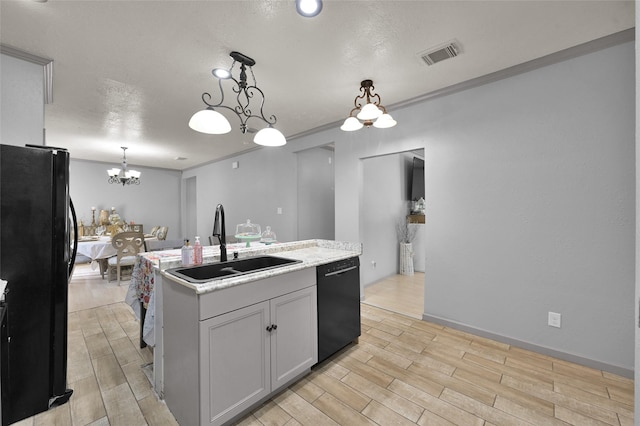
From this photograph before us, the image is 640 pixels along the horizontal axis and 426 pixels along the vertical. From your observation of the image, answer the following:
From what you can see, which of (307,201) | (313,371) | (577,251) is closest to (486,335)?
(577,251)

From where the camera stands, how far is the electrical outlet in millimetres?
2227

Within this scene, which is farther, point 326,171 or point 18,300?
point 326,171

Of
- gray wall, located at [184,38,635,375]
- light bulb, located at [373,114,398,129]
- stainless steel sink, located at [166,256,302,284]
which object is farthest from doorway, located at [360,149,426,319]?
stainless steel sink, located at [166,256,302,284]

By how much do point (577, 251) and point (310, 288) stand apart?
2.22m

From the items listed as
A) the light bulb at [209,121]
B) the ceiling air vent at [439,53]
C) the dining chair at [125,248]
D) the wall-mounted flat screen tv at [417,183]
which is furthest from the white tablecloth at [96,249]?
the wall-mounted flat screen tv at [417,183]

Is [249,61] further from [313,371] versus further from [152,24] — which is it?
[313,371]

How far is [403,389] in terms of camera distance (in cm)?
185

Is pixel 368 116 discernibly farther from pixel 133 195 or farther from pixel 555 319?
pixel 133 195

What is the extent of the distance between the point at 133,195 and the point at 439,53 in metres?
8.27

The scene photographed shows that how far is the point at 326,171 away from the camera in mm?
5512

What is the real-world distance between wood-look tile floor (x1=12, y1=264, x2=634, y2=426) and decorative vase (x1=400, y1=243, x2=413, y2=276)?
2.52 metres

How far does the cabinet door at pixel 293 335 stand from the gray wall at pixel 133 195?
7.32 meters

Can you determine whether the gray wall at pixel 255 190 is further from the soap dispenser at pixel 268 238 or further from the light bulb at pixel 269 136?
the light bulb at pixel 269 136

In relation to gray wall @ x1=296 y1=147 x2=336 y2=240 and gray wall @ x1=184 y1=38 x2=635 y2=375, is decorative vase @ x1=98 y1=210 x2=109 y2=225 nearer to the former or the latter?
gray wall @ x1=296 y1=147 x2=336 y2=240
